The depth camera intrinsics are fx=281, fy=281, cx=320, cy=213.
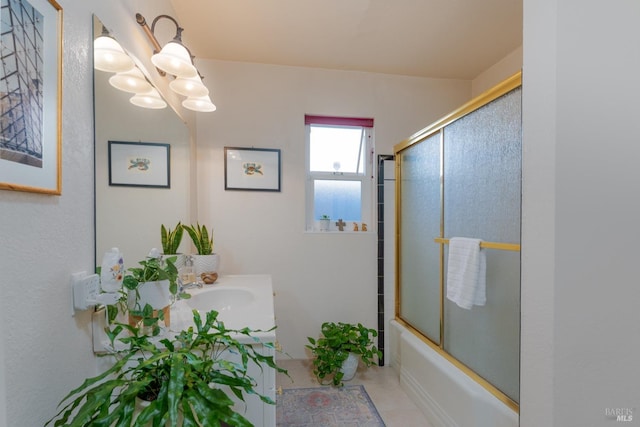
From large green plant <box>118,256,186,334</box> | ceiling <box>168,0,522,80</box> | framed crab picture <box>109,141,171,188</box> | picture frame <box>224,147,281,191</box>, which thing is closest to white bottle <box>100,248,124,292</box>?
large green plant <box>118,256,186,334</box>

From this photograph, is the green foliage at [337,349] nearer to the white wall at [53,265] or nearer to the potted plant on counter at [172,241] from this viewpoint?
the potted plant on counter at [172,241]

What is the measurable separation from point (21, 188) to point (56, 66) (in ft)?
1.10

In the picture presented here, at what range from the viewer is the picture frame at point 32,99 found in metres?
0.56

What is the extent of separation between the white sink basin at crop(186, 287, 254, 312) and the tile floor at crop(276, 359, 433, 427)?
515 millimetres

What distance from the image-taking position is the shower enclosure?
1.24 meters

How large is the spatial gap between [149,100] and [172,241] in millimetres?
724

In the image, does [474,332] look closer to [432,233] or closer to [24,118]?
[432,233]

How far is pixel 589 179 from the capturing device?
2.73 feet

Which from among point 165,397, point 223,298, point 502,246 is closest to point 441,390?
point 502,246

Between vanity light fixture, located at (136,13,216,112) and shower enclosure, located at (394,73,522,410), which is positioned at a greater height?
vanity light fixture, located at (136,13,216,112)

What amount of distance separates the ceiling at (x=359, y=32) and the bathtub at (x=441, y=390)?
2.04 metres

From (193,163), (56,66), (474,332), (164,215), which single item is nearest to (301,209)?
(193,163)

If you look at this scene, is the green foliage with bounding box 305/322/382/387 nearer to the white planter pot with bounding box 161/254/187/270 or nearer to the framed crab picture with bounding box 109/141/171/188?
the white planter pot with bounding box 161/254/187/270

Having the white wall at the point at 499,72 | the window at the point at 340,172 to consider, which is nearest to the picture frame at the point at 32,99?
the window at the point at 340,172
